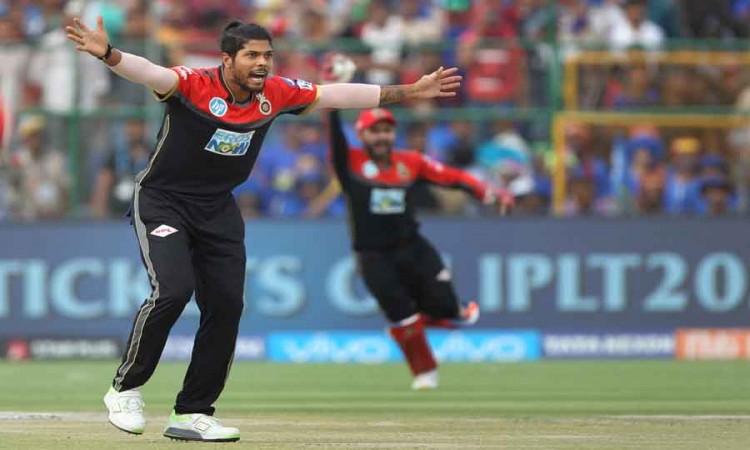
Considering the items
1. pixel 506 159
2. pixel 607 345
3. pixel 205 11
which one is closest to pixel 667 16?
pixel 506 159

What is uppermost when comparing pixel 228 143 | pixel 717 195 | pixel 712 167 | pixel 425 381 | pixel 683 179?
pixel 228 143

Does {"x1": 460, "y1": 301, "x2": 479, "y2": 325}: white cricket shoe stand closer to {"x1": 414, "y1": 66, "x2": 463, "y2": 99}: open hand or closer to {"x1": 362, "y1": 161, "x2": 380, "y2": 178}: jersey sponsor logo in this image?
{"x1": 362, "y1": 161, "x2": 380, "y2": 178}: jersey sponsor logo

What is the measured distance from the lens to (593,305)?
17703 mm

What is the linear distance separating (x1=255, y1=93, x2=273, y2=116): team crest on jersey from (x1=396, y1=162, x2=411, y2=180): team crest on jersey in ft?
16.8

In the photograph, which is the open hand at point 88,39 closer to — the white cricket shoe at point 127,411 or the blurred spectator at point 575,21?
the white cricket shoe at point 127,411

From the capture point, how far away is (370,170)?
13.5 metres

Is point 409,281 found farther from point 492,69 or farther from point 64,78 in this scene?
point 64,78

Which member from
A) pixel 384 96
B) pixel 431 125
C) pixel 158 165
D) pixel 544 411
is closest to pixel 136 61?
pixel 158 165

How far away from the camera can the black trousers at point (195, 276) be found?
8.10 metres

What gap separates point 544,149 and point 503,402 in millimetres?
6638

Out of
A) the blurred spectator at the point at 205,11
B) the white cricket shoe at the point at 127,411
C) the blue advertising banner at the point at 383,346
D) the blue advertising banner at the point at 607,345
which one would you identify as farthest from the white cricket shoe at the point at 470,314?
the blurred spectator at the point at 205,11

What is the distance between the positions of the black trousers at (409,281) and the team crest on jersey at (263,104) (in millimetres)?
5029

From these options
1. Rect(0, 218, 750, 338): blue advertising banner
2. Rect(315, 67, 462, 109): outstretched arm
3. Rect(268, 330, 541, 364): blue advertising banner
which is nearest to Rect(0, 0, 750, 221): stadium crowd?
Rect(0, 218, 750, 338): blue advertising banner

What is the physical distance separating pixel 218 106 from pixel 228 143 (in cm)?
20
